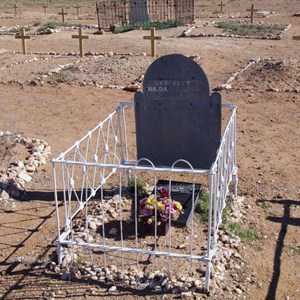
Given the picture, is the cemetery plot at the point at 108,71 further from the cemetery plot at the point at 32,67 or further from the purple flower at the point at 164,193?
the purple flower at the point at 164,193

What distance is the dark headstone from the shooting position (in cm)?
643

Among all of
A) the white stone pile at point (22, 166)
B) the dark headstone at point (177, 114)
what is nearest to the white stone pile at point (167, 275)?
the dark headstone at point (177, 114)

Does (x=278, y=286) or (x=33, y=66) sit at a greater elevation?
(x=33, y=66)

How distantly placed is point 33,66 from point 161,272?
1144cm

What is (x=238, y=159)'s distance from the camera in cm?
854

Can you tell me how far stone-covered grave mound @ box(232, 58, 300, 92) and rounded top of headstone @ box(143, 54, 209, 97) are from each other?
254 inches

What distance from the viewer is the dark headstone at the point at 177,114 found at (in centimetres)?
643

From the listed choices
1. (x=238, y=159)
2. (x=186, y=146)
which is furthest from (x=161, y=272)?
(x=238, y=159)

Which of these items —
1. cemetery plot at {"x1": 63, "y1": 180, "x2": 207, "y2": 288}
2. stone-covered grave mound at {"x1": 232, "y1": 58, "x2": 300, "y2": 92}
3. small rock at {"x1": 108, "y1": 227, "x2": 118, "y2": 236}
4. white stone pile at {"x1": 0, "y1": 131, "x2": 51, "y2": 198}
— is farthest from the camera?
stone-covered grave mound at {"x1": 232, "y1": 58, "x2": 300, "y2": 92}

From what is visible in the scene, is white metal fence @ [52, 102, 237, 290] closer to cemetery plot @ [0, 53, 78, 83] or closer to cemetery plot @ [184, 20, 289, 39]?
cemetery plot @ [0, 53, 78, 83]

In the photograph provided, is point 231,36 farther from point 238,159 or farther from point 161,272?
point 161,272

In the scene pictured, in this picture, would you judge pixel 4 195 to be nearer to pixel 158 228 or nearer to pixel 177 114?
pixel 158 228

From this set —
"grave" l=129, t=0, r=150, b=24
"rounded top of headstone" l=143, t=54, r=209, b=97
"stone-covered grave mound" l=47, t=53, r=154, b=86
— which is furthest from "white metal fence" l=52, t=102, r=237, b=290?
"grave" l=129, t=0, r=150, b=24

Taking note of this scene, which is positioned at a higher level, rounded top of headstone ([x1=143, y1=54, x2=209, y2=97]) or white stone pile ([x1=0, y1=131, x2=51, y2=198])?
rounded top of headstone ([x1=143, y1=54, x2=209, y2=97])
